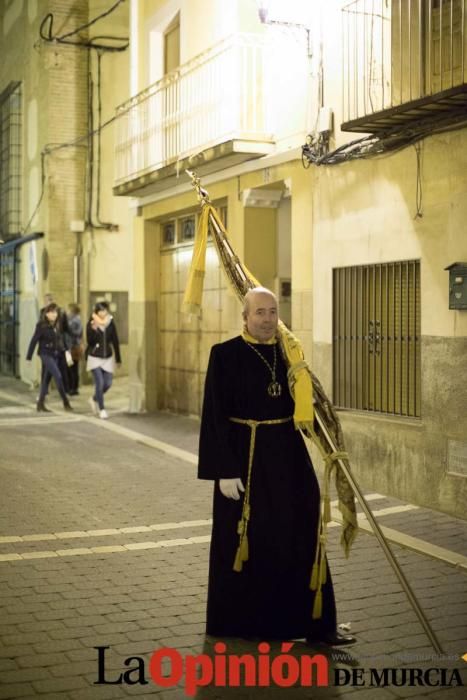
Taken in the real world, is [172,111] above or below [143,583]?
above

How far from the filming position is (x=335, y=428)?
550cm

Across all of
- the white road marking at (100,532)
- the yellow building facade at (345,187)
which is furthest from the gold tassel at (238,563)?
the yellow building facade at (345,187)

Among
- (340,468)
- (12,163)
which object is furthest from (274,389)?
(12,163)

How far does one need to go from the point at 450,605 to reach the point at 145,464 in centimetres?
586

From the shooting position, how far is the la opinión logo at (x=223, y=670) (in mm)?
4648

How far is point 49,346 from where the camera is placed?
641 inches

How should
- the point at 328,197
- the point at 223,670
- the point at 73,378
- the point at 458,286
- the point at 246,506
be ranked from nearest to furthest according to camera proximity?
the point at 223,670
the point at 246,506
the point at 458,286
the point at 328,197
the point at 73,378

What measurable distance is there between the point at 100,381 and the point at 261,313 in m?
10.5

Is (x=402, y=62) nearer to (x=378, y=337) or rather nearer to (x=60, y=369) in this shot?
(x=378, y=337)

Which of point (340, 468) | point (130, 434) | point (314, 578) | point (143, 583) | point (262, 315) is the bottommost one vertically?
point (143, 583)

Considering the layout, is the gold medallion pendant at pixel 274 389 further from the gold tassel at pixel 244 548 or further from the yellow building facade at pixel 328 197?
the yellow building facade at pixel 328 197

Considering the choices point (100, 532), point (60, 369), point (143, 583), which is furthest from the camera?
point (60, 369)

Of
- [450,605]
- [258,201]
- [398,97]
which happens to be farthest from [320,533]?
[258,201]

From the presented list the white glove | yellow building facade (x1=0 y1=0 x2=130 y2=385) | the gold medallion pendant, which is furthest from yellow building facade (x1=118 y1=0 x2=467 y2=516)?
A: yellow building facade (x1=0 y1=0 x2=130 y2=385)
